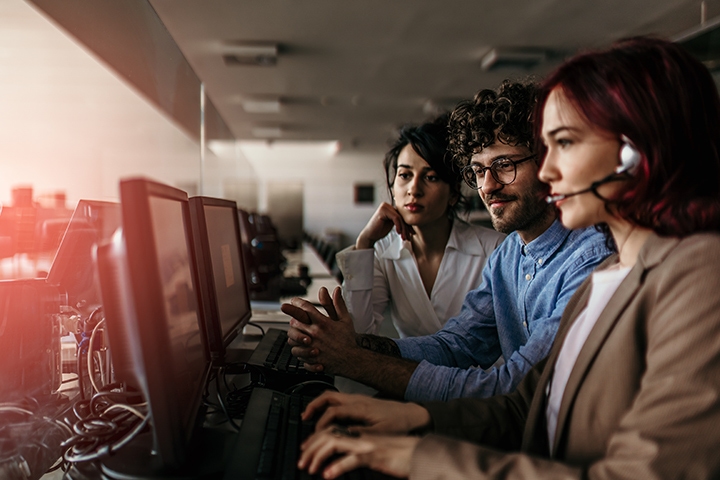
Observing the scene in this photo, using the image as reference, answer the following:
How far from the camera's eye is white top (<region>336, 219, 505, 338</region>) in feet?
6.37

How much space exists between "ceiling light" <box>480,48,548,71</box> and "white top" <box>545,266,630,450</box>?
480 centimetres

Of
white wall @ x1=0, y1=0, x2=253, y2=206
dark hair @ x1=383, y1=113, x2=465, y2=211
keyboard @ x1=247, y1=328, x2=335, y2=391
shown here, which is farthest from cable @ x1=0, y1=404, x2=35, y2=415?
white wall @ x1=0, y1=0, x2=253, y2=206

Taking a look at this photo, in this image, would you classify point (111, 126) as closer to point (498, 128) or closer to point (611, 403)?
point (498, 128)

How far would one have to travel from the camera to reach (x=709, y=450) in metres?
0.55

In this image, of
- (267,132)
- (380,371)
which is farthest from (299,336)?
(267,132)

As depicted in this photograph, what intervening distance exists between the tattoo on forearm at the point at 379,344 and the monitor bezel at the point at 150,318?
2.39ft

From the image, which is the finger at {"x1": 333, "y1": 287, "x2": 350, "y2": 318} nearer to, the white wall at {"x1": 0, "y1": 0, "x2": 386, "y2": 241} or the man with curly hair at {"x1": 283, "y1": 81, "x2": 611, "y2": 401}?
the man with curly hair at {"x1": 283, "y1": 81, "x2": 611, "y2": 401}

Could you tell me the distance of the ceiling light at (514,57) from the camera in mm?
5098

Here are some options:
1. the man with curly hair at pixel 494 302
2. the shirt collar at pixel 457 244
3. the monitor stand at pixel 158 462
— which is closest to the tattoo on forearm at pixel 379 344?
the man with curly hair at pixel 494 302

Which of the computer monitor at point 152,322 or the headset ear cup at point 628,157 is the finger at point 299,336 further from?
the headset ear cup at point 628,157

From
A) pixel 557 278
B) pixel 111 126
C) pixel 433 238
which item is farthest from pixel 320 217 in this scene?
pixel 557 278

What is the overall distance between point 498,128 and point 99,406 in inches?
49.1

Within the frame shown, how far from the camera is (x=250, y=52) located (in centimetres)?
503

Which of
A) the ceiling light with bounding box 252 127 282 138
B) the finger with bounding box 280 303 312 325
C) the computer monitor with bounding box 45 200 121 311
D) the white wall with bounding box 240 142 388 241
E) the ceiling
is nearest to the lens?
the computer monitor with bounding box 45 200 121 311
